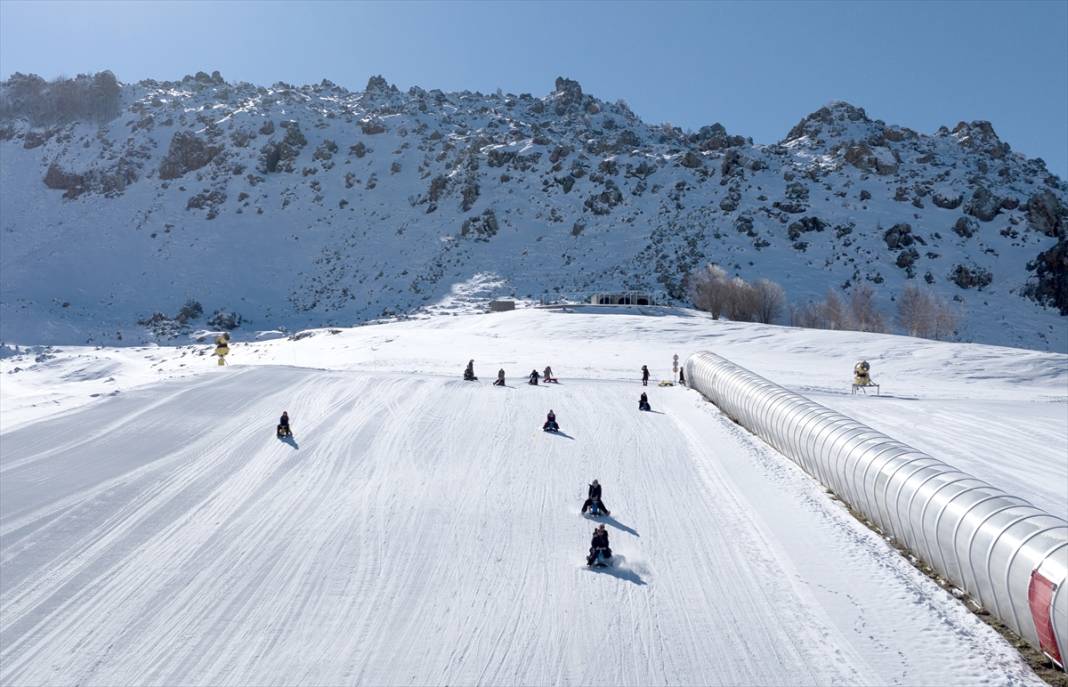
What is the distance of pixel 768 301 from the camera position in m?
61.5

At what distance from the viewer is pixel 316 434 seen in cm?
2198

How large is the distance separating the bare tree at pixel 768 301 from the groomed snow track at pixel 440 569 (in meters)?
41.8

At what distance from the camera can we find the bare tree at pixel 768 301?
61.2 m

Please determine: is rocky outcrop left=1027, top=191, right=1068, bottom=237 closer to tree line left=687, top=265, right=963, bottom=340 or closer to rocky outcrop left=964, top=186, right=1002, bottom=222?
rocky outcrop left=964, top=186, right=1002, bottom=222

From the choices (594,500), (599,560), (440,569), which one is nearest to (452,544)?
(440,569)

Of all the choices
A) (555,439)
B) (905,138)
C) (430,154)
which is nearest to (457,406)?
(555,439)

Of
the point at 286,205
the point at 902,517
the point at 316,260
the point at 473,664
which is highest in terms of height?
the point at 286,205

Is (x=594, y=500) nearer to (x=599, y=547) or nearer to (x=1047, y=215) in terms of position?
(x=599, y=547)

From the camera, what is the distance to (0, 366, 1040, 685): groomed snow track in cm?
973

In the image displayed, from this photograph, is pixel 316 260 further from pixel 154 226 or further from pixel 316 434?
pixel 316 434

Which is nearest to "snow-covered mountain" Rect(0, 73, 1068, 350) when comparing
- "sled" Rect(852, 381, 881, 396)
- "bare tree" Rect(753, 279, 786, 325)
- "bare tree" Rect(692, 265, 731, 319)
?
"bare tree" Rect(753, 279, 786, 325)

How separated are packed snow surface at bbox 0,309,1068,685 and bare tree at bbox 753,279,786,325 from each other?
32.1 metres

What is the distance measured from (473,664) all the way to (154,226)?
9660 cm

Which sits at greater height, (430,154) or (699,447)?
(430,154)
